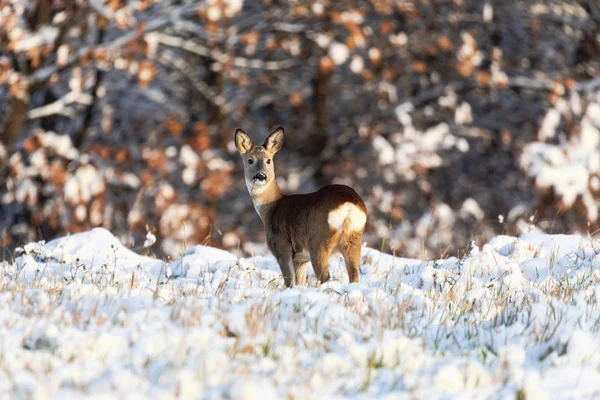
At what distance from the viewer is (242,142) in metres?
7.84

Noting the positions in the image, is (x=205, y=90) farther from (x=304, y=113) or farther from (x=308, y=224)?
(x=308, y=224)

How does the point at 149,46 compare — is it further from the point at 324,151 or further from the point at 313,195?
the point at 313,195

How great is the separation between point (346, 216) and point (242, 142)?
197 cm

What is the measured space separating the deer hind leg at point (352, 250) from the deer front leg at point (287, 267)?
457 millimetres

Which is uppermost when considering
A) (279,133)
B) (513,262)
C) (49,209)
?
(279,133)

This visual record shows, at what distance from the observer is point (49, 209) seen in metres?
14.1

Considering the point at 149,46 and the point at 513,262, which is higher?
the point at 513,262

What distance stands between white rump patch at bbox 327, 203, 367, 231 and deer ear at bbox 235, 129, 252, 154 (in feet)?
6.09

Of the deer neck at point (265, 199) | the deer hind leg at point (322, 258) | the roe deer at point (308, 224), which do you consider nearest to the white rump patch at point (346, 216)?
the roe deer at point (308, 224)

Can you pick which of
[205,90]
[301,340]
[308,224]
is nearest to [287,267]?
[308,224]

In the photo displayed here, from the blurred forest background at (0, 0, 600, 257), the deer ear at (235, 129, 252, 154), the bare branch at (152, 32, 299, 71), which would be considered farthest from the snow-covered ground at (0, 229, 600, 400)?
the bare branch at (152, 32, 299, 71)

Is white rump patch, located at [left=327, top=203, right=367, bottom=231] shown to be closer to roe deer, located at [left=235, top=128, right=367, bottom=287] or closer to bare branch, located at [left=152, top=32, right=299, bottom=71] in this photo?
roe deer, located at [left=235, top=128, right=367, bottom=287]

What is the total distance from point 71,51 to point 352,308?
886 centimetres

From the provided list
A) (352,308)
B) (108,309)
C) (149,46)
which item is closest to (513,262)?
(352,308)
